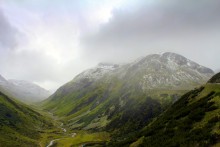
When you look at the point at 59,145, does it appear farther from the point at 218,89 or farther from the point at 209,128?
the point at 209,128

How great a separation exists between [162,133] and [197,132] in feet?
45.8

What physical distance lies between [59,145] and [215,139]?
169 meters

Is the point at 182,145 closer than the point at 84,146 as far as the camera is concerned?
Yes

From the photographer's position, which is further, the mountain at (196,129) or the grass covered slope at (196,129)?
the grass covered slope at (196,129)

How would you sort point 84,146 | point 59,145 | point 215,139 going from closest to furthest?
point 215,139 → point 84,146 → point 59,145

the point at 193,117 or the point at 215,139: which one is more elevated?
the point at 193,117

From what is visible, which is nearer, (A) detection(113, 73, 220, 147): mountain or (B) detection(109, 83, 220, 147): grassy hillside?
(A) detection(113, 73, 220, 147): mountain

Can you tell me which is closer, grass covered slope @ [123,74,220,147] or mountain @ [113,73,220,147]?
mountain @ [113,73,220,147]

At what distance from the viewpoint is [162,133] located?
61062 millimetres

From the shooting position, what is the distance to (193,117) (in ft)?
187

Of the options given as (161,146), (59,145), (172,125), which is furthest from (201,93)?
(59,145)

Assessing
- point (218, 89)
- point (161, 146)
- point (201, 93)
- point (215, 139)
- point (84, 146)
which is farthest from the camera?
point (84, 146)

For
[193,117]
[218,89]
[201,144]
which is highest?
[218,89]

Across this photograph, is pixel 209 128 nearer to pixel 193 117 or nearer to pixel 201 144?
pixel 201 144
